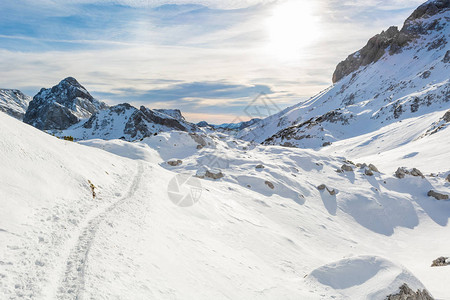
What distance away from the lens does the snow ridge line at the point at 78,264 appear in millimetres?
6480

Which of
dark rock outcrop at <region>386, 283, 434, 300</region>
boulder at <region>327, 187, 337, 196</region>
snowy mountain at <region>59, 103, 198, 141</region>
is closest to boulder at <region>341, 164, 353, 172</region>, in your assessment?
boulder at <region>327, 187, 337, 196</region>

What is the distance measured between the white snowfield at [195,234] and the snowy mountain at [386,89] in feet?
209

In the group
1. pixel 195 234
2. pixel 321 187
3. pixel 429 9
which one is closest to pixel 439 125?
pixel 321 187

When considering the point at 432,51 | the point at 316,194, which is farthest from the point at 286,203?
the point at 432,51

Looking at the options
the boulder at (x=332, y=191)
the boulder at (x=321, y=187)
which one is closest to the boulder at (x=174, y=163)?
the boulder at (x=321, y=187)

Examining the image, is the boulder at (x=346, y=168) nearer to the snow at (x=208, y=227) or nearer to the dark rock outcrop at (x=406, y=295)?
the snow at (x=208, y=227)

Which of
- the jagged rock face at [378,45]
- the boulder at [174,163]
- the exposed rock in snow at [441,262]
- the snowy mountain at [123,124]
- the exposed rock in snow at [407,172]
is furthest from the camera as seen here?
the snowy mountain at [123,124]

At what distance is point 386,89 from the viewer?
4830 inches

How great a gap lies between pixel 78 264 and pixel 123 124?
174 meters

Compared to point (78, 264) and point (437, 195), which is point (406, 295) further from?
point (437, 195)

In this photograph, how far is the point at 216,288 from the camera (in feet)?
28.3

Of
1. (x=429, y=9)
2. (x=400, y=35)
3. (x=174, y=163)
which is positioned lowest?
(x=174, y=163)

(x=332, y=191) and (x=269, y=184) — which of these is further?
(x=332, y=191)

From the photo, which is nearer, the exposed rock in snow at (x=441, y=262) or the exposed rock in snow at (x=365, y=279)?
the exposed rock in snow at (x=365, y=279)
